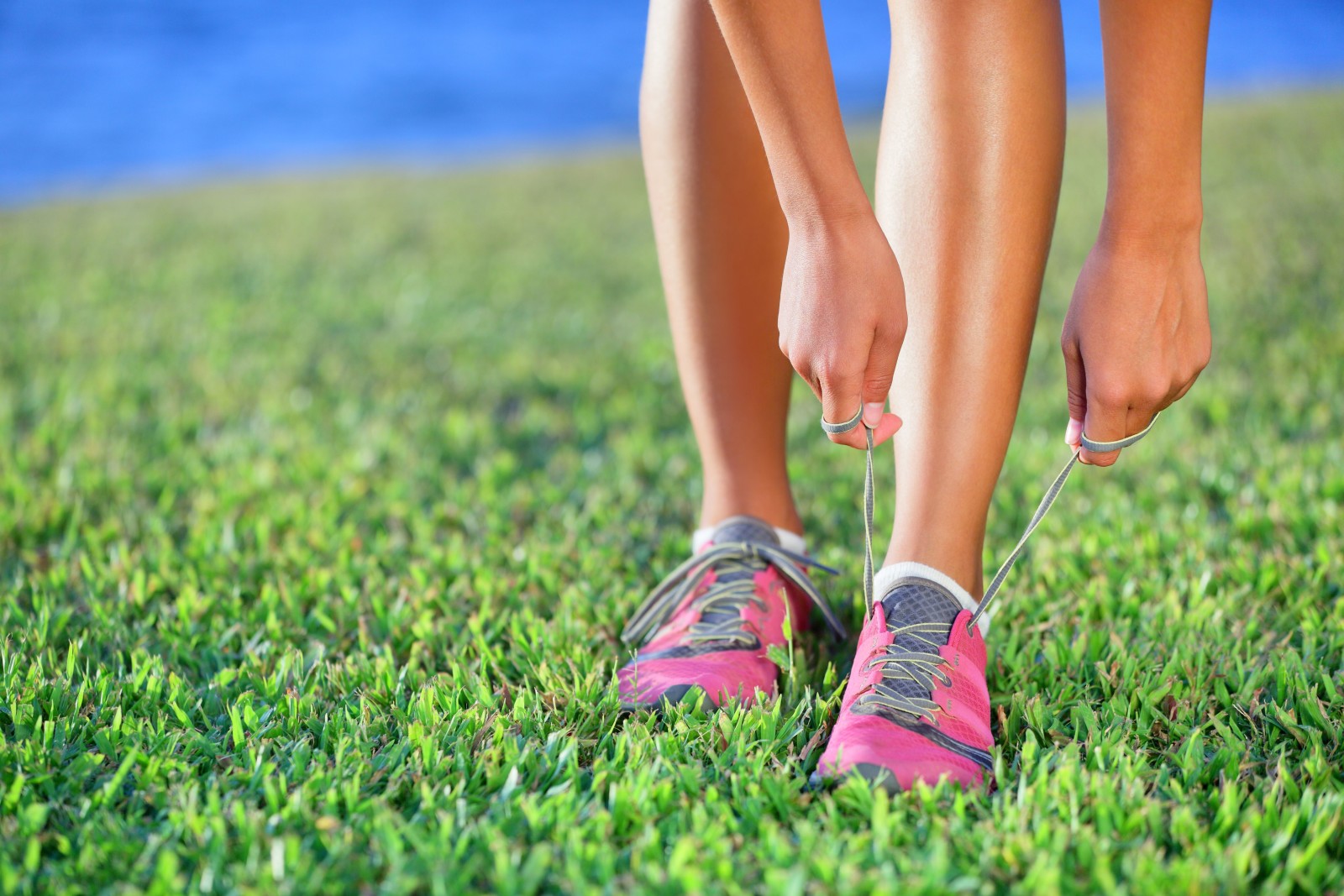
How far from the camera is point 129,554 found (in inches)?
67.6

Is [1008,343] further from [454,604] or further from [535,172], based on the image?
[535,172]

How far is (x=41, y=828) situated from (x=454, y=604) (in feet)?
2.10

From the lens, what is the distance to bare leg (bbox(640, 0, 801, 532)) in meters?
1.34

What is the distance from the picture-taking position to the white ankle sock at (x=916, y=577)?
119 cm

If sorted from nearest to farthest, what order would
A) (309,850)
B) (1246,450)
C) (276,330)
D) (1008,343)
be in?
(309,850) → (1008,343) → (1246,450) → (276,330)

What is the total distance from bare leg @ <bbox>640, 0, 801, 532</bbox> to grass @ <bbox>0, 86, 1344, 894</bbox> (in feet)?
0.86

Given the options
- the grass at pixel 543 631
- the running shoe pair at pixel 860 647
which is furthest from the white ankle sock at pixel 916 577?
the grass at pixel 543 631

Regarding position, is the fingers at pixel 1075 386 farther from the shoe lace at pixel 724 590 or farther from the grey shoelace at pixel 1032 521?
the shoe lace at pixel 724 590

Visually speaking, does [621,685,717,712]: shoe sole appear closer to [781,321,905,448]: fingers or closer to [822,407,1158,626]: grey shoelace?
[822,407,1158,626]: grey shoelace

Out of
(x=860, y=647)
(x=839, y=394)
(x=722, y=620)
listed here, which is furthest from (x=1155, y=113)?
(x=722, y=620)

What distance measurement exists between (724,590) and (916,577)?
0.87ft

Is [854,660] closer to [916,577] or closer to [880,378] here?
[916,577]

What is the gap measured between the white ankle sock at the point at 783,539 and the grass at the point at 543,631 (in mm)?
111

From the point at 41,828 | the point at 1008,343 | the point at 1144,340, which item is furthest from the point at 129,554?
the point at 1144,340
